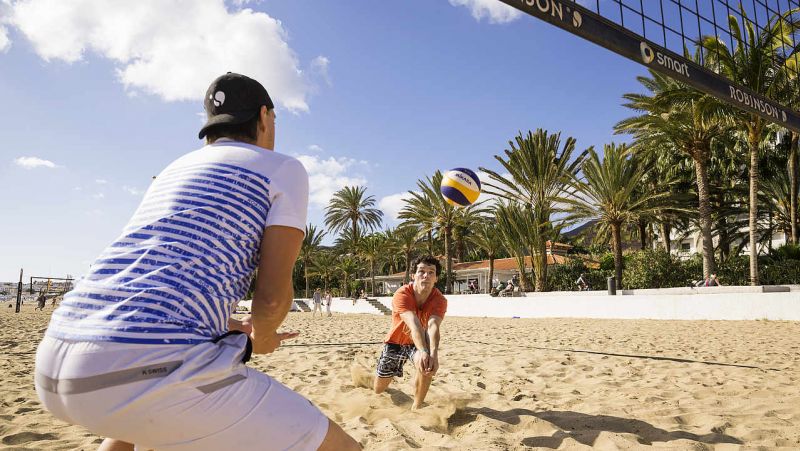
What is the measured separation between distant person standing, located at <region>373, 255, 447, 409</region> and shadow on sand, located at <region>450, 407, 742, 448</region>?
21.8 inches

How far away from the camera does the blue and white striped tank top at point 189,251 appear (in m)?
1.09

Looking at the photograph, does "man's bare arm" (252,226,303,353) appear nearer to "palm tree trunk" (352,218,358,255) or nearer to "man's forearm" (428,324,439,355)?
"man's forearm" (428,324,439,355)

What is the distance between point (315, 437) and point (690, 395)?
4.43 meters

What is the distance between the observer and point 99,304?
1114mm

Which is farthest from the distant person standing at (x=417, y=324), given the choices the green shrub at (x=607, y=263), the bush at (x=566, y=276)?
the green shrub at (x=607, y=263)

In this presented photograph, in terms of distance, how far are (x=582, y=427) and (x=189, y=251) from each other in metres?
3.35

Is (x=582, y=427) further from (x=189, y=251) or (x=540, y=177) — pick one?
(x=540, y=177)

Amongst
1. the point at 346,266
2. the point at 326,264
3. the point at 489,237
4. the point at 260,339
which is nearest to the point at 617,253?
the point at 489,237

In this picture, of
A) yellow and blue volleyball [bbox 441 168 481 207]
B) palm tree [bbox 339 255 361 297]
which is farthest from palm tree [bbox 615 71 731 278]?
palm tree [bbox 339 255 361 297]

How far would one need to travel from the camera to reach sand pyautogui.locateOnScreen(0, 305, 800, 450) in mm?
3332

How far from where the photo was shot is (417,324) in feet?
12.7

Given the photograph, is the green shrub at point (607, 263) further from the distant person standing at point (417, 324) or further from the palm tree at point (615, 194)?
the distant person standing at point (417, 324)

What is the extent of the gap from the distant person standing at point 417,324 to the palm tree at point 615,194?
19017mm

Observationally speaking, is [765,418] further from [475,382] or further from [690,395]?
[475,382]
